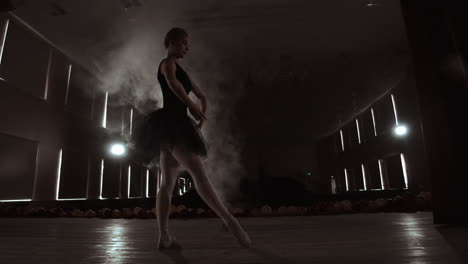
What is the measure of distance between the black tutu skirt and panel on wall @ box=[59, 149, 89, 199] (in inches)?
185

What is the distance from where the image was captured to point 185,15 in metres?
3.90

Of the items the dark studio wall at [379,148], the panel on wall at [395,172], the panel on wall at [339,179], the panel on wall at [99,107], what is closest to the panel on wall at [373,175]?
the dark studio wall at [379,148]

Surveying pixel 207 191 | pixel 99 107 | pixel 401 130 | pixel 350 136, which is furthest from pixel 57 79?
pixel 350 136

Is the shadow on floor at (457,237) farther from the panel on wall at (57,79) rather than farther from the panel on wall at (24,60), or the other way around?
the panel on wall at (57,79)

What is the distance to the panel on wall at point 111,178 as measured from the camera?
5551 millimetres

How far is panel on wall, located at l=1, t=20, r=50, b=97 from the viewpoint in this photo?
3787 mm

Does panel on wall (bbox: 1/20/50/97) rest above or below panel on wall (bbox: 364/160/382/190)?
above

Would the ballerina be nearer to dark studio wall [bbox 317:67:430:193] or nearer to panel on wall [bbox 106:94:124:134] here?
dark studio wall [bbox 317:67:430:193]

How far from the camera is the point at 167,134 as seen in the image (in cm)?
83

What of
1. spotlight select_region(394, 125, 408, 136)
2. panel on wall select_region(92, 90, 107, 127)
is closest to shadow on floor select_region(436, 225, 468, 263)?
spotlight select_region(394, 125, 408, 136)

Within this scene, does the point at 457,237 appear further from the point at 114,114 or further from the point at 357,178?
the point at 114,114

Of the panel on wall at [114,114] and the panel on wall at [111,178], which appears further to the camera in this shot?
the panel on wall at [114,114]

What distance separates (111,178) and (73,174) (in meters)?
0.98

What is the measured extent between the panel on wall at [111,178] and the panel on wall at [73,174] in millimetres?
524
